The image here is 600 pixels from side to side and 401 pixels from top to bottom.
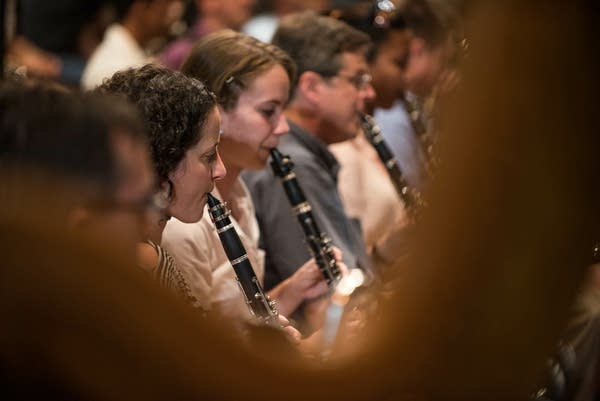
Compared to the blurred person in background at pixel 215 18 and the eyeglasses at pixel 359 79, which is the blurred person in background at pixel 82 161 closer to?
the eyeglasses at pixel 359 79

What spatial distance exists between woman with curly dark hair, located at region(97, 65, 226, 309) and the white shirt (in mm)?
2506

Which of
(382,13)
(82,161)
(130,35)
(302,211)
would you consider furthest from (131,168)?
(130,35)

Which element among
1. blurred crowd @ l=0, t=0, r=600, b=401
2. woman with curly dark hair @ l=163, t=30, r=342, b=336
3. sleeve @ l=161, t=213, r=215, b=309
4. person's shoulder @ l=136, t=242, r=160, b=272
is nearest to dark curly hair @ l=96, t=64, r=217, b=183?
person's shoulder @ l=136, t=242, r=160, b=272

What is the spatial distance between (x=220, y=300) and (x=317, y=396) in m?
1.31

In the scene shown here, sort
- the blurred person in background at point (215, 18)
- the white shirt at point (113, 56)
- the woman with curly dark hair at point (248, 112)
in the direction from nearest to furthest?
the woman with curly dark hair at point (248, 112)
the white shirt at point (113, 56)
the blurred person in background at point (215, 18)

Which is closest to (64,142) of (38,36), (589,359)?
(589,359)

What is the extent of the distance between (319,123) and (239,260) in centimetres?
126

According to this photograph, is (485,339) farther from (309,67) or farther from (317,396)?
(309,67)

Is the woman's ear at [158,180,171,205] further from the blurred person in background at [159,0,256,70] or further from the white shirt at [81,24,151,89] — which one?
the blurred person in background at [159,0,256,70]

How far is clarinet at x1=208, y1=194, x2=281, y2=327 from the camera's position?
2.36 metres

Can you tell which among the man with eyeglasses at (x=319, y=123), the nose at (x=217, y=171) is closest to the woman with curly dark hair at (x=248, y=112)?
the man with eyeglasses at (x=319, y=123)

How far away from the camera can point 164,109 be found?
2.13 metres

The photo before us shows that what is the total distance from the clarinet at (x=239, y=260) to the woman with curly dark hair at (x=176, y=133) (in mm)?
158

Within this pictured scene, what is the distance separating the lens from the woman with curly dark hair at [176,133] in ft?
6.96
